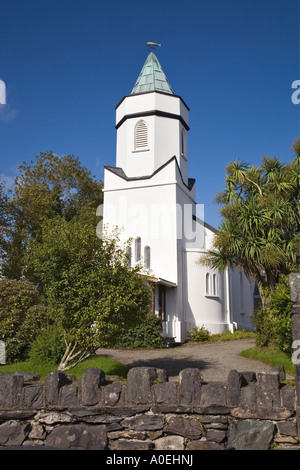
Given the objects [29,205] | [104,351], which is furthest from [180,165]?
[104,351]

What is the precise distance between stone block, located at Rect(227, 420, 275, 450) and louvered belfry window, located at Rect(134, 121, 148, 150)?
20.8m

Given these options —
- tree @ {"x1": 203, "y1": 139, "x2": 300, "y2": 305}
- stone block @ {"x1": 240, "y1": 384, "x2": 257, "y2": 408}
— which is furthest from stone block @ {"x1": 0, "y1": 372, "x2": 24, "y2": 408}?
tree @ {"x1": 203, "y1": 139, "x2": 300, "y2": 305}

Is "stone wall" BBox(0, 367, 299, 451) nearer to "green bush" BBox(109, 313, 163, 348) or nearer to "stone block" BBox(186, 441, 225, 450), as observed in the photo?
"stone block" BBox(186, 441, 225, 450)

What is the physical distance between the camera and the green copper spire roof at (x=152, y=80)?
26.4 meters

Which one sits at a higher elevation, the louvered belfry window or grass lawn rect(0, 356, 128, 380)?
the louvered belfry window

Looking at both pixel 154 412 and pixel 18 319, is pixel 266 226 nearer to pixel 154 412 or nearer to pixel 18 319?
pixel 18 319

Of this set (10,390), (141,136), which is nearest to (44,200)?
(141,136)

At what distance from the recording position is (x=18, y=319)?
15.2 meters

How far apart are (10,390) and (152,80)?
23425 mm

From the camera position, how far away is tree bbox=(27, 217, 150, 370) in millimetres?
10555

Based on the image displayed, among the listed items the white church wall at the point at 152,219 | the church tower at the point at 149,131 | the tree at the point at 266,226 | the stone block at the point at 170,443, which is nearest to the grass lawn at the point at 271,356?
the tree at the point at 266,226

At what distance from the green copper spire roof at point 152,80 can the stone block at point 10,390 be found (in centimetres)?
2226

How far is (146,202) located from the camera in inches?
947
